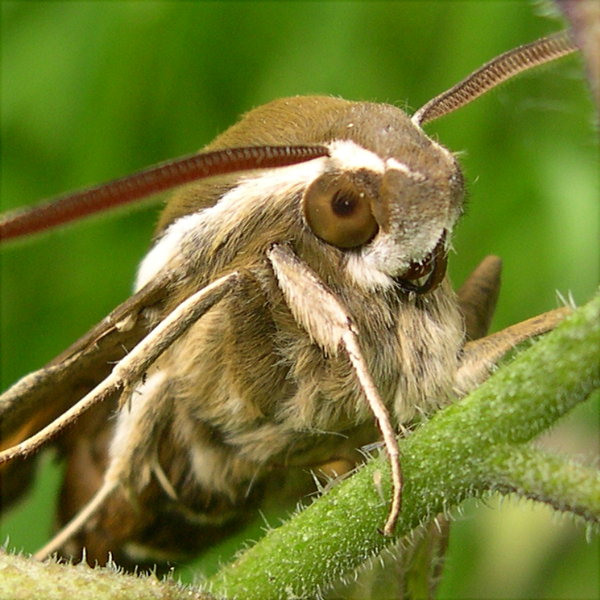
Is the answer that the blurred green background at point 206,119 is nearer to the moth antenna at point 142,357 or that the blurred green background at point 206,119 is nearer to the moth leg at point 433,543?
the moth leg at point 433,543

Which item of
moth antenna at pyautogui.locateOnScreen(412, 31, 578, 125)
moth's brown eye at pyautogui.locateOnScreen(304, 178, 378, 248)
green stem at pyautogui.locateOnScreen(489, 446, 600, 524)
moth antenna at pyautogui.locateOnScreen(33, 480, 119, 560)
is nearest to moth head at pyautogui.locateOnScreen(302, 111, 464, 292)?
moth's brown eye at pyautogui.locateOnScreen(304, 178, 378, 248)

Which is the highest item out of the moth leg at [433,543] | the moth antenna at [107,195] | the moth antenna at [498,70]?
the moth antenna at [107,195]

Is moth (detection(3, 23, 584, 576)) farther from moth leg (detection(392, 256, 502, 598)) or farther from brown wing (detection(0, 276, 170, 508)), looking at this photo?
moth leg (detection(392, 256, 502, 598))

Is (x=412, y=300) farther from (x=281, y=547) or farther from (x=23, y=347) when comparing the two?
A: (x=23, y=347)

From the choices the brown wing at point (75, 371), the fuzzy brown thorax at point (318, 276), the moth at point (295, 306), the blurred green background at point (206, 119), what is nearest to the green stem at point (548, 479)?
the moth at point (295, 306)

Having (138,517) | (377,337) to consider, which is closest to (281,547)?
(377,337)

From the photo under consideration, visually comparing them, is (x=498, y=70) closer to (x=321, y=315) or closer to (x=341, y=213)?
(x=341, y=213)

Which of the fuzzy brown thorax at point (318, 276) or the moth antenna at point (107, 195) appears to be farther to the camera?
the fuzzy brown thorax at point (318, 276)
